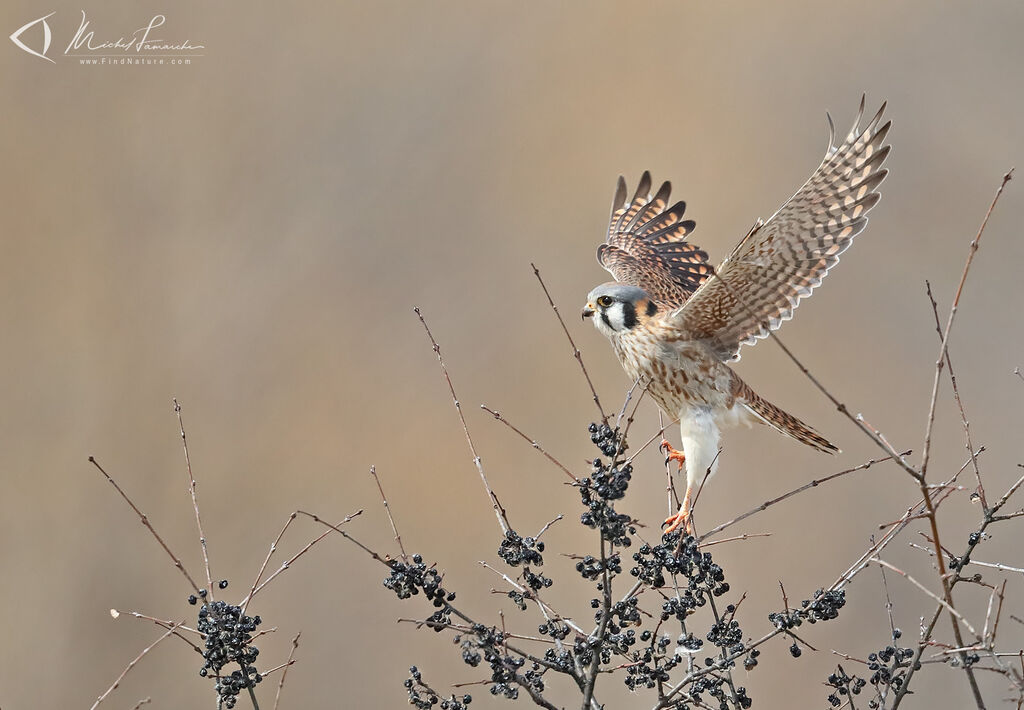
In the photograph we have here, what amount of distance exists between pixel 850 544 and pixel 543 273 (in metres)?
3.12

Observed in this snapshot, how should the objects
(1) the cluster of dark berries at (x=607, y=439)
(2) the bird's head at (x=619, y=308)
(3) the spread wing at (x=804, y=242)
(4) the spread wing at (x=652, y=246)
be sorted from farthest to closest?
(4) the spread wing at (x=652, y=246)
(2) the bird's head at (x=619, y=308)
(3) the spread wing at (x=804, y=242)
(1) the cluster of dark berries at (x=607, y=439)

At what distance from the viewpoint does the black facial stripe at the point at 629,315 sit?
11.9ft

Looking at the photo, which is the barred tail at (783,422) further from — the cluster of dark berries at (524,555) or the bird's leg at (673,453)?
the cluster of dark berries at (524,555)

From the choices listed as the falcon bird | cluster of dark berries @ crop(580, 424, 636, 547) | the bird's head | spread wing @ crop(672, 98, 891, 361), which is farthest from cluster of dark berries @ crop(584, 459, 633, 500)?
the bird's head

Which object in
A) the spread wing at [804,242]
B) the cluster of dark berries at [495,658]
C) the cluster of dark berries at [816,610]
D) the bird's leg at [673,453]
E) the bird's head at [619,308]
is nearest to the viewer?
the cluster of dark berries at [495,658]

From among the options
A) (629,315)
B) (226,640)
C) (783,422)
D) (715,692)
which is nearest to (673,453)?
(783,422)

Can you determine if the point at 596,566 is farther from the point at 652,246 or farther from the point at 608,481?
the point at 652,246

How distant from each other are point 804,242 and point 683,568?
1610 millimetres

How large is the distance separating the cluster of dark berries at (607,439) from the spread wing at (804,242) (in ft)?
4.48

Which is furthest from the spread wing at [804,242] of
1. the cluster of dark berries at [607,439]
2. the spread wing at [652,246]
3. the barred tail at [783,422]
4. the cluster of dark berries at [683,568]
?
the cluster of dark berries at [607,439]

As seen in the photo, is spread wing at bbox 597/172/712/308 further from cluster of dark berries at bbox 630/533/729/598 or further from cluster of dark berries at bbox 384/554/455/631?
cluster of dark berries at bbox 384/554/455/631

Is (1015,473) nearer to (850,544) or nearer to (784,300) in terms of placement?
(850,544)

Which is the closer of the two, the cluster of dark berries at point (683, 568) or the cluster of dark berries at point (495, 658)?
the cluster of dark berries at point (495, 658)

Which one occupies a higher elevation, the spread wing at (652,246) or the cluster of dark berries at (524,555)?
the spread wing at (652,246)
